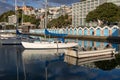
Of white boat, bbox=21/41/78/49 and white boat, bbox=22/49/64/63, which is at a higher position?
white boat, bbox=21/41/78/49

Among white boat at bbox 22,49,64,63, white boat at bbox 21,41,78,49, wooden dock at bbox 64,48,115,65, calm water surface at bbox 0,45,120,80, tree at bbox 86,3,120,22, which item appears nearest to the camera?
calm water surface at bbox 0,45,120,80

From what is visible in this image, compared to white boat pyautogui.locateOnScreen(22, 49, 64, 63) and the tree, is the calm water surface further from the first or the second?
the tree

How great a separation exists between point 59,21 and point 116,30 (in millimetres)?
83907

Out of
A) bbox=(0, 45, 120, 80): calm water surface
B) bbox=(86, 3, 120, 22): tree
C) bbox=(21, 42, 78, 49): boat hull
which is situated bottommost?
bbox=(0, 45, 120, 80): calm water surface

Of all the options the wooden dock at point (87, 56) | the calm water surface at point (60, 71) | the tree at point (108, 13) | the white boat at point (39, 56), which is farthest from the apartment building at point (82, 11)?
the calm water surface at point (60, 71)

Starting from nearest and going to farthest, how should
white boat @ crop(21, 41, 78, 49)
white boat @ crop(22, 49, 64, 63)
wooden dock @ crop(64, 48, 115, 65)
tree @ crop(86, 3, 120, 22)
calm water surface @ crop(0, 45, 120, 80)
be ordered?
calm water surface @ crop(0, 45, 120, 80)
wooden dock @ crop(64, 48, 115, 65)
white boat @ crop(22, 49, 64, 63)
white boat @ crop(21, 41, 78, 49)
tree @ crop(86, 3, 120, 22)

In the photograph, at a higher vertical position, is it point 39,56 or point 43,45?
point 43,45

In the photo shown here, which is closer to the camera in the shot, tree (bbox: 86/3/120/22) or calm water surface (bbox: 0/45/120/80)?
calm water surface (bbox: 0/45/120/80)

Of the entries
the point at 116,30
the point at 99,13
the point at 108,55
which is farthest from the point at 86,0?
the point at 108,55

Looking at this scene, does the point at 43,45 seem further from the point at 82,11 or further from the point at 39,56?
the point at 82,11

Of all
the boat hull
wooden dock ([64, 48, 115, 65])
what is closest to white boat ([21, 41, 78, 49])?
the boat hull

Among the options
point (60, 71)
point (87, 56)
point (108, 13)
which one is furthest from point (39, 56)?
point (108, 13)

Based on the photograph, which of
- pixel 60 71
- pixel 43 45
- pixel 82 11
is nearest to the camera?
pixel 60 71

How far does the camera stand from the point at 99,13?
118 meters
